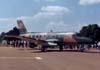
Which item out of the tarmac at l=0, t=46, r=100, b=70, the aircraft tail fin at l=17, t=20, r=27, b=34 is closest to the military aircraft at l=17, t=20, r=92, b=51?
the aircraft tail fin at l=17, t=20, r=27, b=34

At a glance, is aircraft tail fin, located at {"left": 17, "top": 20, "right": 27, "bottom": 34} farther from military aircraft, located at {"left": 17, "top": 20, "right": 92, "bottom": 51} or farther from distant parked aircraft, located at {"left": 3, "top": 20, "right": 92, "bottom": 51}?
military aircraft, located at {"left": 17, "top": 20, "right": 92, "bottom": 51}

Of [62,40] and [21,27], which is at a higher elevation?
[21,27]

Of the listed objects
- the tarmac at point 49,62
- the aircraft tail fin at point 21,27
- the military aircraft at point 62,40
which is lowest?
the tarmac at point 49,62

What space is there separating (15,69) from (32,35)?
4415 cm

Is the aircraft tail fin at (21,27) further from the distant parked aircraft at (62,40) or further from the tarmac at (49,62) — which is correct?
the tarmac at (49,62)

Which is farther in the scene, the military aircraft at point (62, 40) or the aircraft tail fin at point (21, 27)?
the aircraft tail fin at point (21, 27)

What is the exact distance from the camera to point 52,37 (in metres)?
57.3

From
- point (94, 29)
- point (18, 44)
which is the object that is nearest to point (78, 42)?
point (18, 44)

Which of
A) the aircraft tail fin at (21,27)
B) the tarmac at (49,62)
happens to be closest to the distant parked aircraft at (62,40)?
the aircraft tail fin at (21,27)

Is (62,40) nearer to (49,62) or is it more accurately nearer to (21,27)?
(21,27)

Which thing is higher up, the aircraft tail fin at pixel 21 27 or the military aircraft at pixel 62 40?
the aircraft tail fin at pixel 21 27

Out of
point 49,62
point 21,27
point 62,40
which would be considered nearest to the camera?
point 49,62

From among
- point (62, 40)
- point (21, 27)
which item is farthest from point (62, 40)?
point (21, 27)

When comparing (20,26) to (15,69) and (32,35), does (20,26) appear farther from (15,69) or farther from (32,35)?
(15,69)
